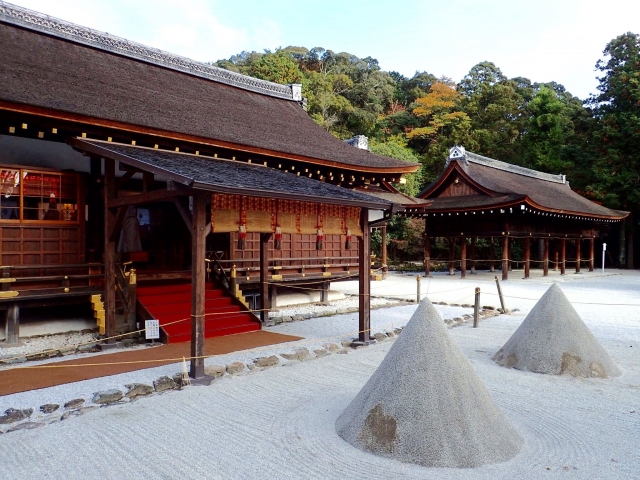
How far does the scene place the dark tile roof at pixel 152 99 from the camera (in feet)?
25.8

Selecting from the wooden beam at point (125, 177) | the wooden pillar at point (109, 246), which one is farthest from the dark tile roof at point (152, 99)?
the wooden pillar at point (109, 246)

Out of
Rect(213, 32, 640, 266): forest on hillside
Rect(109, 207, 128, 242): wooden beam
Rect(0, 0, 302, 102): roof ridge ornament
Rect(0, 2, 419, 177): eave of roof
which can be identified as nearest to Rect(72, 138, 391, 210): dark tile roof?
Rect(0, 2, 419, 177): eave of roof

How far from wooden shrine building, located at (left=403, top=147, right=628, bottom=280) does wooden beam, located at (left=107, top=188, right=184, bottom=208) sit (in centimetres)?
1336

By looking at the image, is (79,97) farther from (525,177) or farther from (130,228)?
(525,177)

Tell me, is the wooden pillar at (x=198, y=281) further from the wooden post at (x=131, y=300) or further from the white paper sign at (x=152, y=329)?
the wooden post at (x=131, y=300)

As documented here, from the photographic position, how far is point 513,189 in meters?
23.4

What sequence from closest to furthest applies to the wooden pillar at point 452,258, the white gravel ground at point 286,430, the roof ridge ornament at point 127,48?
the white gravel ground at point 286,430, the roof ridge ornament at point 127,48, the wooden pillar at point 452,258

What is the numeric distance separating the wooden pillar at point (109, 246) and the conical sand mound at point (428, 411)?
16.9 feet

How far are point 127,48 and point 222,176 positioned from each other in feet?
23.8

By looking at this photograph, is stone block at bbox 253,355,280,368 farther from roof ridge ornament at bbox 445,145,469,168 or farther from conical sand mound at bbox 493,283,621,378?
roof ridge ornament at bbox 445,145,469,168

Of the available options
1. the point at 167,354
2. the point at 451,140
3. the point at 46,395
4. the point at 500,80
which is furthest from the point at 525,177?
the point at 46,395

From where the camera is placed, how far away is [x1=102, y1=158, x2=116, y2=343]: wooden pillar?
8.03 m

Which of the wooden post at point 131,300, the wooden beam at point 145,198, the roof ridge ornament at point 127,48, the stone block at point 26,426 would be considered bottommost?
the stone block at point 26,426

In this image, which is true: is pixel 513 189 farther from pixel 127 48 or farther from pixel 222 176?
pixel 222 176
